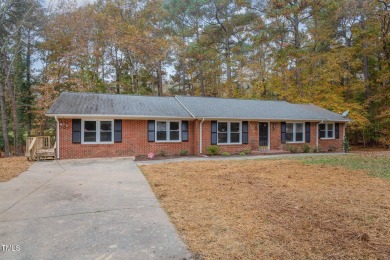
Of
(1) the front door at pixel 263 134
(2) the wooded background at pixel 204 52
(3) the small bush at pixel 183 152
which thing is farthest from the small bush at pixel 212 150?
(2) the wooded background at pixel 204 52

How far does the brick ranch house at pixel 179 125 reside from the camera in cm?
1244

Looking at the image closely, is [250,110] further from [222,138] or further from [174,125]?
[174,125]

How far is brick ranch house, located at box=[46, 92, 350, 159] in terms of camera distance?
12438 millimetres

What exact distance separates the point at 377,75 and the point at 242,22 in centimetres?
1314

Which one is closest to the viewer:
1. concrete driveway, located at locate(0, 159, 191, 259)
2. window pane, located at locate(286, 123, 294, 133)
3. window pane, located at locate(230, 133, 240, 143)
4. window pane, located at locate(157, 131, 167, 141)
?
concrete driveway, located at locate(0, 159, 191, 259)

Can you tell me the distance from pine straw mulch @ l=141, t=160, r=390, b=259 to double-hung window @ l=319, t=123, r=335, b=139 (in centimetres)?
1123

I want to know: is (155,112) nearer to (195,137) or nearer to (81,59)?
(195,137)

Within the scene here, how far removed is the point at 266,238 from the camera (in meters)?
3.27

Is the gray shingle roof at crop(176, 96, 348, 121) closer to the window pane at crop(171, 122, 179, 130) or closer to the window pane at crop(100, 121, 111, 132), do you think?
the window pane at crop(171, 122, 179, 130)

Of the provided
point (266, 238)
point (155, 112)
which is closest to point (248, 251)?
point (266, 238)

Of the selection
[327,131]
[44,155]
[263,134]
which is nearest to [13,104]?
[44,155]

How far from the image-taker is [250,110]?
1658cm

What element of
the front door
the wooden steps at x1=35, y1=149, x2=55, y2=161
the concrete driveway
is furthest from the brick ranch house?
the concrete driveway

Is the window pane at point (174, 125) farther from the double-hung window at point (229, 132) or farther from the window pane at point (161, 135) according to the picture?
the double-hung window at point (229, 132)
